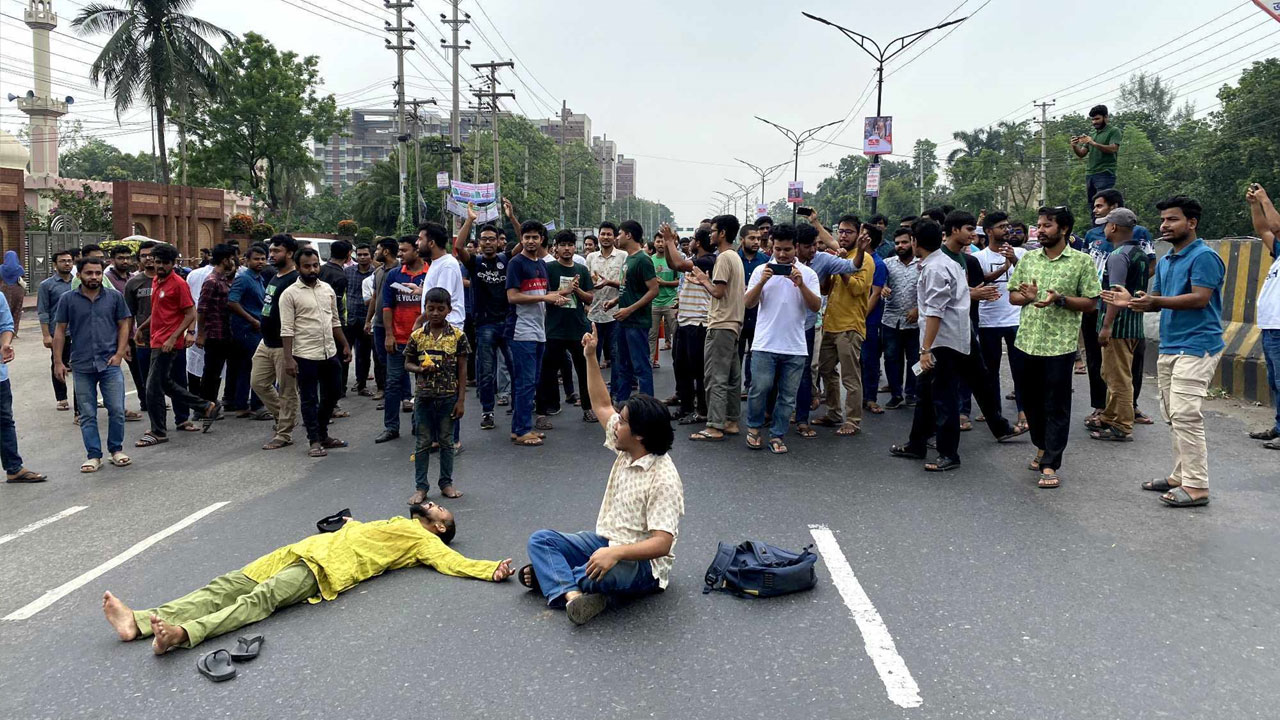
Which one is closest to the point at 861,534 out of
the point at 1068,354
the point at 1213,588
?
the point at 1213,588

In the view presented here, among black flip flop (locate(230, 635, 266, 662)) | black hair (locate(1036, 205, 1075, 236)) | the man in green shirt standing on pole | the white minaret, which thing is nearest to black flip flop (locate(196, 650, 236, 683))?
black flip flop (locate(230, 635, 266, 662))

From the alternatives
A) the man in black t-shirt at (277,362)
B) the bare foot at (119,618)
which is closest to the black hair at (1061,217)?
the bare foot at (119,618)

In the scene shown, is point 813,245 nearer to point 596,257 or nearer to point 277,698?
point 596,257

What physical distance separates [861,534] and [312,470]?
4.57 meters

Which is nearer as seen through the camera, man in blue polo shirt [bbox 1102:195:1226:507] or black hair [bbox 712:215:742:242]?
man in blue polo shirt [bbox 1102:195:1226:507]

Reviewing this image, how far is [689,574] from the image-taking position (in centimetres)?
507

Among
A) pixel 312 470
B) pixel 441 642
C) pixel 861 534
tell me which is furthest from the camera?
pixel 312 470

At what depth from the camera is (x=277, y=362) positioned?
9062 mm

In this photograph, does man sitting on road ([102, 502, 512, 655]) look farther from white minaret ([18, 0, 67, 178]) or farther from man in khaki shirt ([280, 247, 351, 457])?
white minaret ([18, 0, 67, 178])

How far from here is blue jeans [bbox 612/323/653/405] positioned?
9305 millimetres

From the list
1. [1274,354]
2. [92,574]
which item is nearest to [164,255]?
[92,574]

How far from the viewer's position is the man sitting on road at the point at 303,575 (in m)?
4.25

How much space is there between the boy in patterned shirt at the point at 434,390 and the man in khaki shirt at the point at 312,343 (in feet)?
6.88

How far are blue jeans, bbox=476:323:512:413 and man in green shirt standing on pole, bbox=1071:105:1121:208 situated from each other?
28.6 ft
